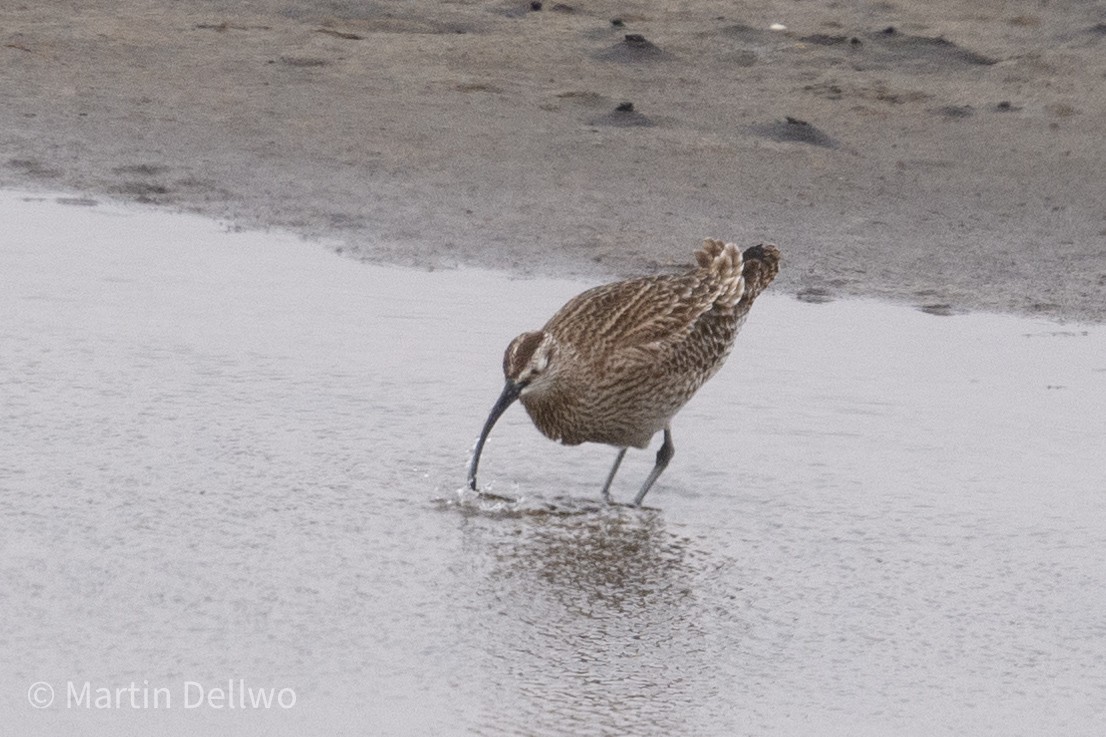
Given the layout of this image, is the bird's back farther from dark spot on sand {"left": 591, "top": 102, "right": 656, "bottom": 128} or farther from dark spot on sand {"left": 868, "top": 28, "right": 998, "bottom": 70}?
dark spot on sand {"left": 868, "top": 28, "right": 998, "bottom": 70}

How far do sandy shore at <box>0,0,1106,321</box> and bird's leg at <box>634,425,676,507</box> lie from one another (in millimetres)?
2461

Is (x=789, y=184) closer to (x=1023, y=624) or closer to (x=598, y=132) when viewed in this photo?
(x=598, y=132)

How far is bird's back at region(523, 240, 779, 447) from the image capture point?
7.09 meters

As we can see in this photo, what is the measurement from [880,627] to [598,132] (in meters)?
6.64

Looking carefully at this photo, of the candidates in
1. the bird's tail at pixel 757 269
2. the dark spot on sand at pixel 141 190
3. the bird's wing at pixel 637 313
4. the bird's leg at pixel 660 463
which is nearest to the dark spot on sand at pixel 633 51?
the dark spot on sand at pixel 141 190

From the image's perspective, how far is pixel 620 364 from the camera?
718 cm

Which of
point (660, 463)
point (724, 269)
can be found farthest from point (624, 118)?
point (660, 463)

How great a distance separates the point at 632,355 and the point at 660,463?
40 cm

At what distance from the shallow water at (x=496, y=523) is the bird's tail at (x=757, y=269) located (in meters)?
0.40

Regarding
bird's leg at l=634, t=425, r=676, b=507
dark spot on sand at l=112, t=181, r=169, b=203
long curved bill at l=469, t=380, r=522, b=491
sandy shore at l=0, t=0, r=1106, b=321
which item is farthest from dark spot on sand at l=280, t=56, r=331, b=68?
long curved bill at l=469, t=380, r=522, b=491

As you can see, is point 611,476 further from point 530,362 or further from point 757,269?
point 757,269

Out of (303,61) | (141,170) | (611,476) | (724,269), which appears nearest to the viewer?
(611,476)

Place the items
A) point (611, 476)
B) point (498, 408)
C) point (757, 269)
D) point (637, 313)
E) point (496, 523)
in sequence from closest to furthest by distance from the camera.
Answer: point (496, 523) < point (498, 408) < point (611, 476) < point (637, 313) < point (757, 269)

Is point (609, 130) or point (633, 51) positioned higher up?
point (633, 51)
